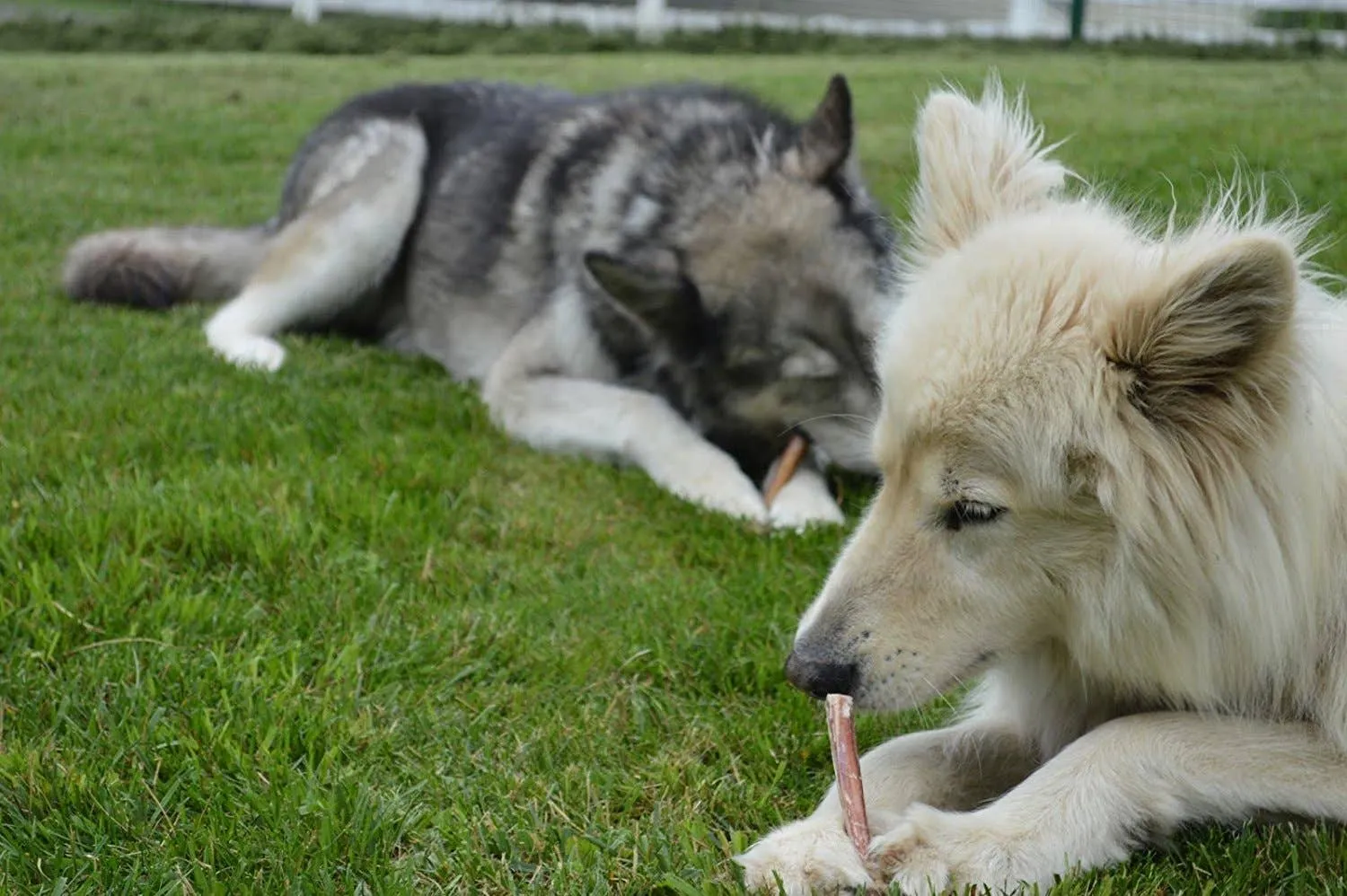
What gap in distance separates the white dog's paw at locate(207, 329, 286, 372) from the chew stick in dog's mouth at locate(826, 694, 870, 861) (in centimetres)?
363

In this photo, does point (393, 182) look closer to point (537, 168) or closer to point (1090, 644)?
point (537, 168)

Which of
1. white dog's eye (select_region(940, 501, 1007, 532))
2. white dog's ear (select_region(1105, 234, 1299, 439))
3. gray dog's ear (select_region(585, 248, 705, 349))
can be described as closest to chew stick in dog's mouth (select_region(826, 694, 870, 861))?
white dog's eye (select_region(940, 501, 1007, 532))

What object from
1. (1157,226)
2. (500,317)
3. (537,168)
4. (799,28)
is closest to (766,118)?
(537,168)

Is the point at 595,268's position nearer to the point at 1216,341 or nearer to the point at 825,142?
the point at 825,142

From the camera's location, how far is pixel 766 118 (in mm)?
5418

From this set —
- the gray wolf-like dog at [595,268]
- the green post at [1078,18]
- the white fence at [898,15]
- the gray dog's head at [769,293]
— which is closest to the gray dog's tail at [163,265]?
the gray wolf-like dog at [595,268]

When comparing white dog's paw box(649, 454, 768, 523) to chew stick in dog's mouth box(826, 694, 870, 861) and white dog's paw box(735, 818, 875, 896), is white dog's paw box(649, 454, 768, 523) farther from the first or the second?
white dog's paw box(735, 818, 875, 896)

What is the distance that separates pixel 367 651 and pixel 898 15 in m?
20.3

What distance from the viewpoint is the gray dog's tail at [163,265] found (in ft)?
20.4

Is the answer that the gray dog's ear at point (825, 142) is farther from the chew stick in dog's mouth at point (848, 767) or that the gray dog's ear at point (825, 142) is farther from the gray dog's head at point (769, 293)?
the chew stick in dog's mouth at point (848, 767)

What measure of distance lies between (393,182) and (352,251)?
40cm

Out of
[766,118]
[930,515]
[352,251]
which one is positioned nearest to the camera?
[930,515]

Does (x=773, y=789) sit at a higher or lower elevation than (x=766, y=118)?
lower

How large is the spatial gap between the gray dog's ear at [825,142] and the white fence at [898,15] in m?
12.4
